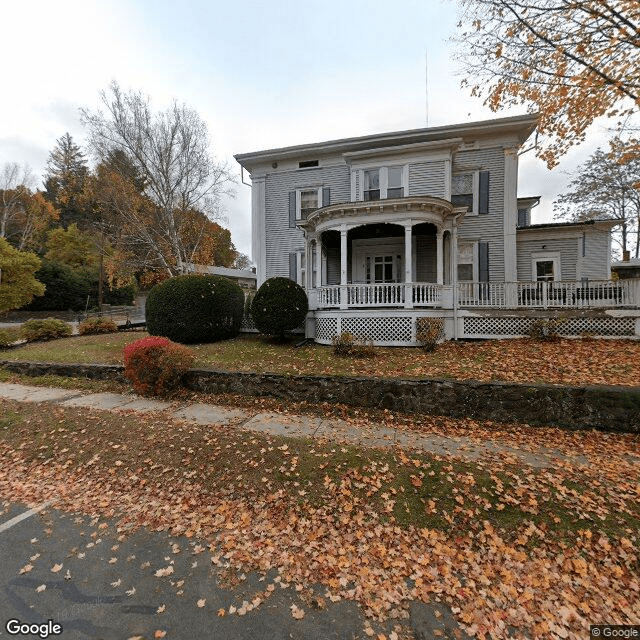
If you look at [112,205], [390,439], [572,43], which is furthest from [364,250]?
[112,205]

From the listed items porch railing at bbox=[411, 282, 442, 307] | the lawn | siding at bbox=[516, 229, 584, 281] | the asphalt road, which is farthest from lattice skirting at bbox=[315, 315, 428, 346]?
the asphalt road

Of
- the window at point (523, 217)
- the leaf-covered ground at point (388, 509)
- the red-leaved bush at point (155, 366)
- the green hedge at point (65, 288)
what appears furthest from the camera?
the green hedge at point (65, 288)

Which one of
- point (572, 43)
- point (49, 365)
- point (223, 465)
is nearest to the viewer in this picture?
point (223, 465)

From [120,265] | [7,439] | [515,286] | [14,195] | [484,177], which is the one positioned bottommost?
[7,439]

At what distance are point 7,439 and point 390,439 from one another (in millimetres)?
6177

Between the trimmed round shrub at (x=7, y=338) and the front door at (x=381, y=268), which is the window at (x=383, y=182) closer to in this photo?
the front door at (x=381, y=268)

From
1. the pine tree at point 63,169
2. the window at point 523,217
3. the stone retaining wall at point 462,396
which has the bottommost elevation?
the stone retaining wall at point 462,396

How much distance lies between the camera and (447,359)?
7996 mm

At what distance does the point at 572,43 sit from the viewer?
639cm

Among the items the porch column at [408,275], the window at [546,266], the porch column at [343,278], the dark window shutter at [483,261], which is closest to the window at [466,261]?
the dark window shutter at [483,261]

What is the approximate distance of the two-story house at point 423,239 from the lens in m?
10.1

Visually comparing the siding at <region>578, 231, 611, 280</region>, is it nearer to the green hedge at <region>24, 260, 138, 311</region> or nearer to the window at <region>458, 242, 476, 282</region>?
the window at <region>458, 242, 476, 282</region>

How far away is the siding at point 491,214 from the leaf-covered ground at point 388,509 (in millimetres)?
9405

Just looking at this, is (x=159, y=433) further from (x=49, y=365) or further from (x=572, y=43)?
(x=572, y=43)
